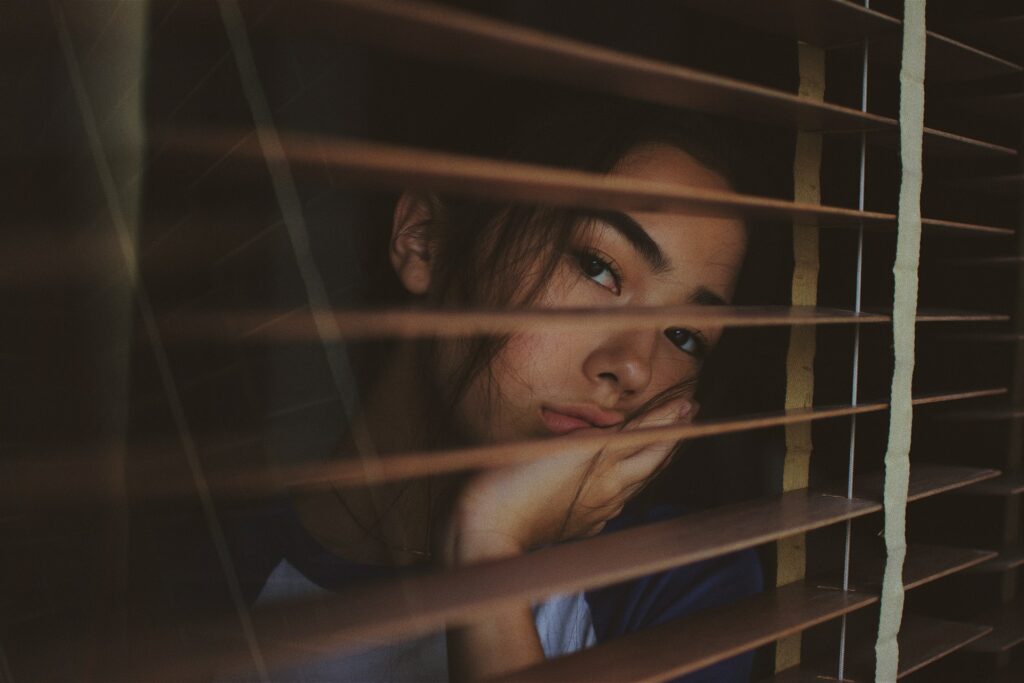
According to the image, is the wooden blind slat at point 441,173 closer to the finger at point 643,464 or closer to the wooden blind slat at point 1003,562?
the finger at point 643,464

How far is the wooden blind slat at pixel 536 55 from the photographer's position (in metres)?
0.69

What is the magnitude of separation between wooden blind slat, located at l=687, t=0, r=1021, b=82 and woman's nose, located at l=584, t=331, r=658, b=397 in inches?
14.5

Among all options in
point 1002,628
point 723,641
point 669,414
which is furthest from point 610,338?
point 1002,628

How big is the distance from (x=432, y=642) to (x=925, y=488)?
2.20ft

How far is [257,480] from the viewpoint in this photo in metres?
0.74

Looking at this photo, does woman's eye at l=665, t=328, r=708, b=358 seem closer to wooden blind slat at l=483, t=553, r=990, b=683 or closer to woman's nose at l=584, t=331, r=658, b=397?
woman's nose at l=584, t=331, r=658, b=397

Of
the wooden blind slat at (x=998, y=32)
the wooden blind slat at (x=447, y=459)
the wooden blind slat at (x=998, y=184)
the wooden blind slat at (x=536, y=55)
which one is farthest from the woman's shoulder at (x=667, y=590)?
the wooden blind slat at (x=998, y=32)

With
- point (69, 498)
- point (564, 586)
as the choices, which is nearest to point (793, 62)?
point (564, 586)

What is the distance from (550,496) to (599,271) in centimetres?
26

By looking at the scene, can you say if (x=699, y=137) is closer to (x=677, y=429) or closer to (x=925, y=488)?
(x=677, y=429)

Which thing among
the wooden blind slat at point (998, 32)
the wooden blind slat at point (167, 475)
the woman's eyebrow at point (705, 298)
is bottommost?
the wooden blind slat at point (167, 475)

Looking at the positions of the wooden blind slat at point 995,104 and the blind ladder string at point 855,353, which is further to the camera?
the wooden blind slat at point 995,104

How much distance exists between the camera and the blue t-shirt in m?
0.93

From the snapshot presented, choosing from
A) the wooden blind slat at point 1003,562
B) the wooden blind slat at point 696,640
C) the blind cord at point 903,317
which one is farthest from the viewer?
the wooden blind slat at point 1003,562
